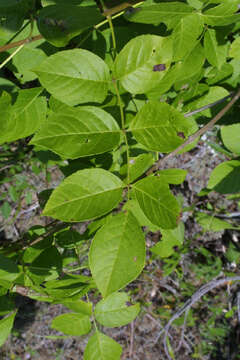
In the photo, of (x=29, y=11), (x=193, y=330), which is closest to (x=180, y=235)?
(x=29, y=11)

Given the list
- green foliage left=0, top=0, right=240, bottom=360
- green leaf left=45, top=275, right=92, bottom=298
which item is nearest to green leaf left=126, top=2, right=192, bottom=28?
→ green foliage left=0, top=0, right=240, bottom=360

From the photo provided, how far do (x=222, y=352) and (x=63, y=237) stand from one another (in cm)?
283

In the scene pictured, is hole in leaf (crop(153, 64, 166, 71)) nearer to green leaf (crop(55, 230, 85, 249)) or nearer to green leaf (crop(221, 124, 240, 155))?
green leaf (crop(221, 124, 240, 155))

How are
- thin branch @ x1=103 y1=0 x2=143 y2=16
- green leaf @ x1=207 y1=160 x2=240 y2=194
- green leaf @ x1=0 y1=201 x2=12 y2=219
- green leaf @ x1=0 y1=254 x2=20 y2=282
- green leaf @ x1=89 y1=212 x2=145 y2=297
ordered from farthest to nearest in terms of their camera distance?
green leaf @ x1=0 y1=201 x2=12 y2=219 < green leaf @ x1=207 y1=160 x2=240 y2=194 < green leaf @ x1=0 y1=254 x2=20 y2=282 < thin branch @ x1=103 y1=0 x2=143 y2=16 < green leaf @ x1=89 y1=212 x2=145 y2=297

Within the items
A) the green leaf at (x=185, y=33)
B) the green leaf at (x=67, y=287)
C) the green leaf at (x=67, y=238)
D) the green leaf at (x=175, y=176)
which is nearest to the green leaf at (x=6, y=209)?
the green leaf at (x=67, y=238)

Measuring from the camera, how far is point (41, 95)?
1.22m

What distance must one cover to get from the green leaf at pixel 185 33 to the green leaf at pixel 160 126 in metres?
0.27

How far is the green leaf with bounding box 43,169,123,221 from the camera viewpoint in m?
0.92

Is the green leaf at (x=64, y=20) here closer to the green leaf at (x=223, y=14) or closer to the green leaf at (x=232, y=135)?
the green leaf at (x=223, y=14)

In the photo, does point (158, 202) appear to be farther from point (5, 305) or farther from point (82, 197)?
point (5, 305)

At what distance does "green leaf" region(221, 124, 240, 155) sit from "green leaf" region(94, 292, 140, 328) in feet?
2.86

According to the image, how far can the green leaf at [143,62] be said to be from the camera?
38.4 inches

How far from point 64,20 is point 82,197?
55cm

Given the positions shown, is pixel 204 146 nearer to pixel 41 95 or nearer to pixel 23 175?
pixel 23 175
